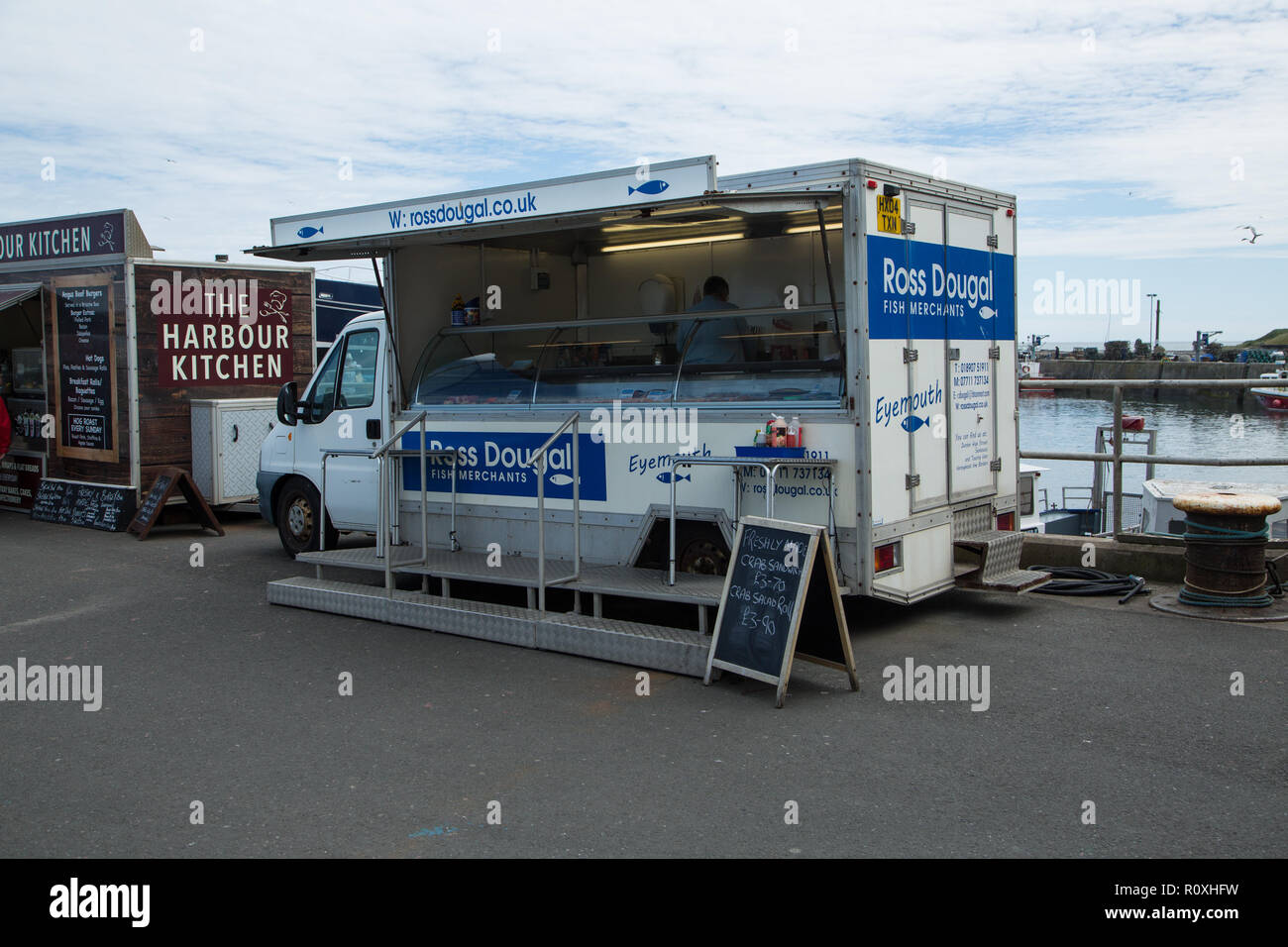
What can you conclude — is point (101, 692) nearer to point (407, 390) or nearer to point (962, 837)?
point (407, 390)

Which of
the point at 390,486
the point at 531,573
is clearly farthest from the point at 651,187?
the point at 390,486

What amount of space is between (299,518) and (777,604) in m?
6.36

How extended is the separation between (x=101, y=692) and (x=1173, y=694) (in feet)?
19.5

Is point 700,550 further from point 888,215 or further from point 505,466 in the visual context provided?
point 888,215

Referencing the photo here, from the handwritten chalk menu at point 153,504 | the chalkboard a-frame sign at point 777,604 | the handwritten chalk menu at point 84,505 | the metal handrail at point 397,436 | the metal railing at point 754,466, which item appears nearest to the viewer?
the chalkboard a-frame sign at point 777,604

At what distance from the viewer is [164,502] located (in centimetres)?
1275

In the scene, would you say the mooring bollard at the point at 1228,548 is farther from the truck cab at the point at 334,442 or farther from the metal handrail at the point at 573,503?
the truck cab at the point at 334,442

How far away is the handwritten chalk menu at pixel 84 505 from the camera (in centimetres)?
1341

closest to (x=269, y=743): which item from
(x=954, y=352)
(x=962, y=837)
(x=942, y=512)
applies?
(x=962, y=837)

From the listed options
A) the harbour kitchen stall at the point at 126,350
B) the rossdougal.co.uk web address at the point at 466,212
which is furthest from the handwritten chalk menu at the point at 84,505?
the rossdougal.co.uk web address at the point at 466,212

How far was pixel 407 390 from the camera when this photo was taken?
942cm

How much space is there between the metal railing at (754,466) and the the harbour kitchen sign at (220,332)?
28.6 ft

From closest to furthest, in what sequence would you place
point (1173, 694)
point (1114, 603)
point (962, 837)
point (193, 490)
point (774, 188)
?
point (962, 837) → point (1173, 694) → point (774, 188) → point (1114, 603) → point (193, 490)
